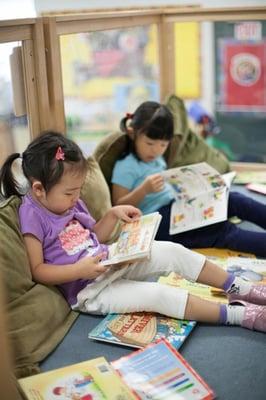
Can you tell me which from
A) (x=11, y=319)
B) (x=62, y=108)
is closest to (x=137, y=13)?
(x=62, y=108)

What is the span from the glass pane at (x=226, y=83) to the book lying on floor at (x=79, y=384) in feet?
6.30

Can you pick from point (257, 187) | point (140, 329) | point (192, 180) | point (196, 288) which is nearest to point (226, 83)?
point (257, 187)

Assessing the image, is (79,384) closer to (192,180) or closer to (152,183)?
(152,183)

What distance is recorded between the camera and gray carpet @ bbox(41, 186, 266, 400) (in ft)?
3.70

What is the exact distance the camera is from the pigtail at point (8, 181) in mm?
1408

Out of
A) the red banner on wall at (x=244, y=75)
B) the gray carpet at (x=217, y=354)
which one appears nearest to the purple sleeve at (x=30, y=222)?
the gray carpet at (x=217, y=354)

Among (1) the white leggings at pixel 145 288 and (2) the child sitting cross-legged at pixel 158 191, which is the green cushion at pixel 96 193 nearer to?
(2) the child sitting cross-legged at pixel 158 191

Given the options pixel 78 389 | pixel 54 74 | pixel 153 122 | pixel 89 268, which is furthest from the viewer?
pixel 153 122

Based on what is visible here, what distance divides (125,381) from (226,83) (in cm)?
214

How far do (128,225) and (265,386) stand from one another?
0.58m

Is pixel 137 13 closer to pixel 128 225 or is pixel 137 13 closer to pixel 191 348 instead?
pixel 128 225

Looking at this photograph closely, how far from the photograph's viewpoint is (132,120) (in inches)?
74.5

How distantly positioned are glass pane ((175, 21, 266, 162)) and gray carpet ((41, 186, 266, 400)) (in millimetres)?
1723

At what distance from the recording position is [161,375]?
1.14 metres
